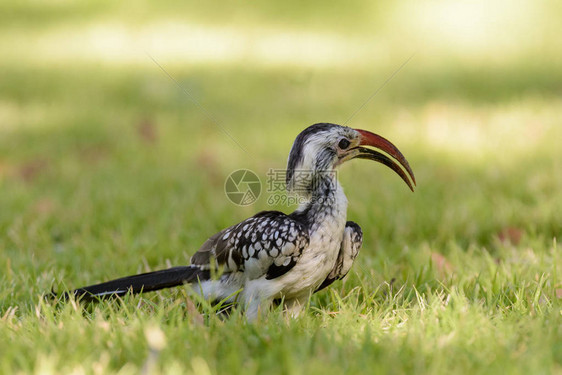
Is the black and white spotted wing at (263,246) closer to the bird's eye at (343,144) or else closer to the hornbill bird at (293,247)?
the hornbill bird at (293,247)

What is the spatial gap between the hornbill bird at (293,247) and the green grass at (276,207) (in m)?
0.14

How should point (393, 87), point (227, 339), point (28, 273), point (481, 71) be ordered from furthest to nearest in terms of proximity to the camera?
1. point (481, 71)
2. point (393, 87)
3. point (28, 273)
4. point (227, 339)

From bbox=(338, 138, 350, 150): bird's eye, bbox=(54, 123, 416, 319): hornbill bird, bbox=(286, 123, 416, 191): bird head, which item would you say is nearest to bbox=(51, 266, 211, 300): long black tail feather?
bbox=(54, 123, 416, 319): hornbill bird

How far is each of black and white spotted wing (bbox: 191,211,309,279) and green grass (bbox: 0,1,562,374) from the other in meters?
0.23

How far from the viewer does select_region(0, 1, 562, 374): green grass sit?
102 inches

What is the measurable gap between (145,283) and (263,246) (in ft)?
2.29

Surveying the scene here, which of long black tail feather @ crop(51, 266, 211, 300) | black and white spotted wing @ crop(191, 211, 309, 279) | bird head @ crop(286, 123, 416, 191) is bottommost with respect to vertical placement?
long black tail feather @ crop(51, 266, 211, 300)

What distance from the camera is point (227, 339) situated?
2680 mm

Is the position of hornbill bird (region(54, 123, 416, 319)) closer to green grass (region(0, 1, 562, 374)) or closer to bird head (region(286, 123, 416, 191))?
bird head (region(286, 123, 416, 191))

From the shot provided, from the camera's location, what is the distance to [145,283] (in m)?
3.26

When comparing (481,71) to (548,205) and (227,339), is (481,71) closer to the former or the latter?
(548,205)

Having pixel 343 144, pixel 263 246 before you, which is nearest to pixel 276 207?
pixel 343 144

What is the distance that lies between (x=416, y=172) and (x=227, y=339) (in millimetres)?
3897

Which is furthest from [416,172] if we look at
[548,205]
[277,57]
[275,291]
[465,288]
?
[277,57]
